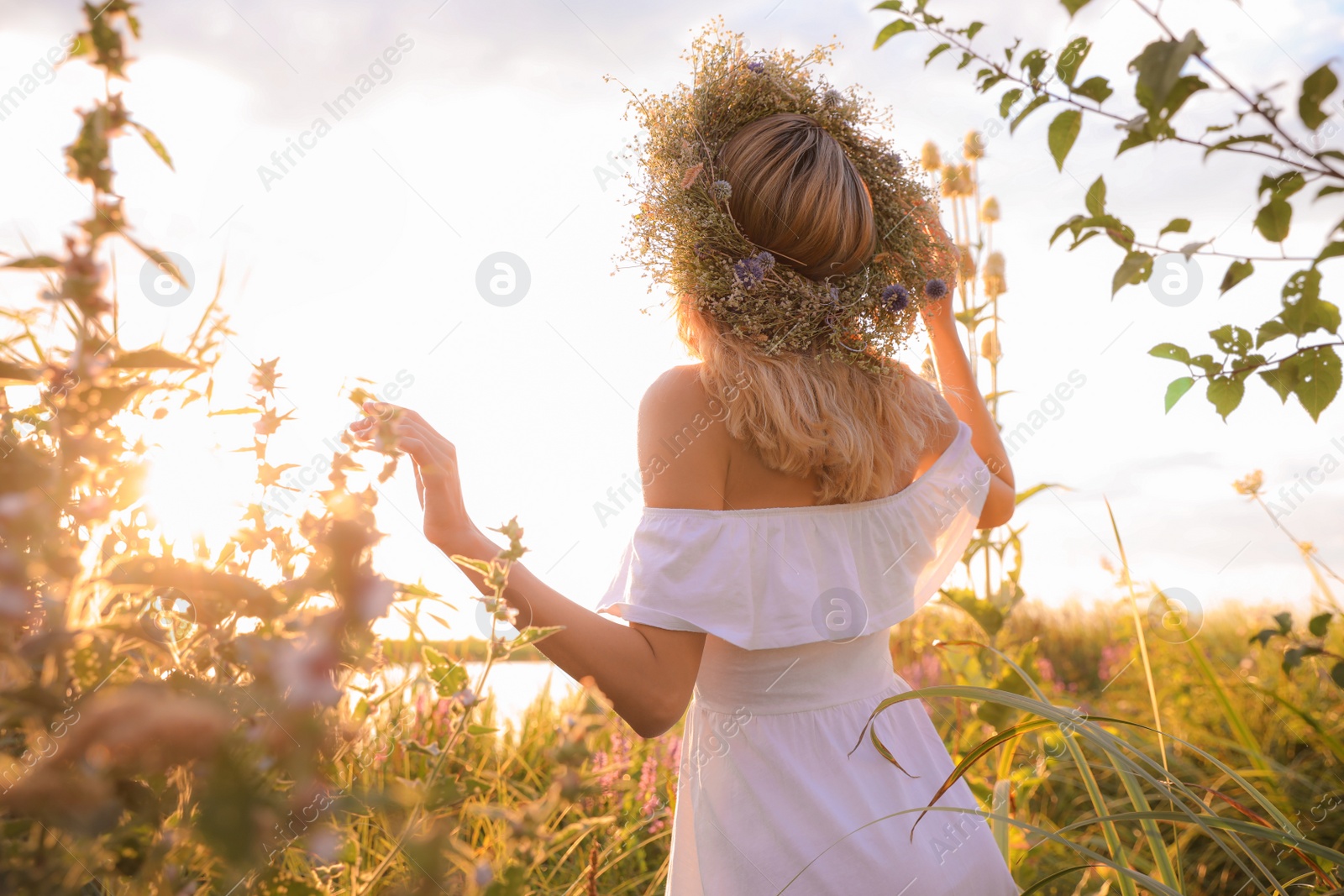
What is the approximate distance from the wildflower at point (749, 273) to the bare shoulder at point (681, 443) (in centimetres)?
25

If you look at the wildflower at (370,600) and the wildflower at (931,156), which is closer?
the wildflower at (370,600)

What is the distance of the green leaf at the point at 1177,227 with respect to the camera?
995 millimetres

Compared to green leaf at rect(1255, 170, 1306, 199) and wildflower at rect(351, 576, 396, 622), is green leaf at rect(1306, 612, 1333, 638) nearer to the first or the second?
green leaf at rect(1255, 170, 1306, 199)

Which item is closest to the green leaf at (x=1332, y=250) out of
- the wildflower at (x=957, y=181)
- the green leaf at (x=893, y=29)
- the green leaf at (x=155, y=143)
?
the green leaf at (x=893, y=29)

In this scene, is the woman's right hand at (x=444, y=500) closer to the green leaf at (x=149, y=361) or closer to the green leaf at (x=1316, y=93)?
the green leaf at (x=149, y=361)

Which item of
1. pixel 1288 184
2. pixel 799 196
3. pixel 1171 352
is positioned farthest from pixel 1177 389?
pixel 799 196

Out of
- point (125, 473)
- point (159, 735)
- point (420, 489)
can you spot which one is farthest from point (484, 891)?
point (420, 489)

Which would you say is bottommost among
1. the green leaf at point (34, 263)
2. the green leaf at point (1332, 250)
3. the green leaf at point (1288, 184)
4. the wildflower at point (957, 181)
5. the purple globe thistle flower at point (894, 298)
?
the green leaf at point (34, 263)

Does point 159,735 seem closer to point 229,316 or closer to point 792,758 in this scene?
point 229,316

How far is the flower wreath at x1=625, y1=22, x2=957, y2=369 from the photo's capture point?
1883 mm

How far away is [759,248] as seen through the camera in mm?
1945

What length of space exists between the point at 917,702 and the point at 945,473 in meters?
0.56

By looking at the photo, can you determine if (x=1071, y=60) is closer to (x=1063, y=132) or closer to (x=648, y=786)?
(x=1063, y=132)

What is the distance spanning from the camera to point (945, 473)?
6.96 feet
